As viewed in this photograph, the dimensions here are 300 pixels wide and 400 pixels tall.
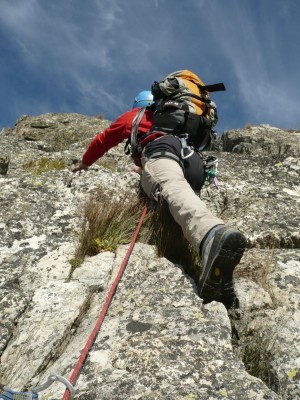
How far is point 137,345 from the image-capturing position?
11.4ft

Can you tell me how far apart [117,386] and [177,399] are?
46 cm

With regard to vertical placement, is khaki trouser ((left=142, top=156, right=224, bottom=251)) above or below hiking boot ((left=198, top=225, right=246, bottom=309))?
above

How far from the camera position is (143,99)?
7.64 metres

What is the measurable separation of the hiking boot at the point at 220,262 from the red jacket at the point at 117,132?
255 centimetres

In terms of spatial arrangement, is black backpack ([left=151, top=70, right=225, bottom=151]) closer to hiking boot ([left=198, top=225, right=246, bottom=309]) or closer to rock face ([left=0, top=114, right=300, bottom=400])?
rock face ([left=0, top=114, right=300, bottom=400])

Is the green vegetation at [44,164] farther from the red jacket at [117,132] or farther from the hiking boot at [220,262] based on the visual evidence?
the hiking boot at [220,262]

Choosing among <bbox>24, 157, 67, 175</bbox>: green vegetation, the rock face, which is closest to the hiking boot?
the rock face

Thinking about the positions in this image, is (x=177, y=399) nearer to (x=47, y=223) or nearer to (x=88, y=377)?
(x=88, y=377)

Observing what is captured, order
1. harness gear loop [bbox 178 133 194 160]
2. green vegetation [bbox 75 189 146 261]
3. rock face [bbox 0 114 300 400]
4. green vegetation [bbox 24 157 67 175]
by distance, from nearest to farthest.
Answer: rock face [bbox 0 114 300 400]
green vegetation [bbox 75 189 146 261]
harness gear loop [bbox 178 133 194 160]
green vegetation [bbox 24 157 67 175]

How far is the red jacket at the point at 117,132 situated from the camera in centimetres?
612

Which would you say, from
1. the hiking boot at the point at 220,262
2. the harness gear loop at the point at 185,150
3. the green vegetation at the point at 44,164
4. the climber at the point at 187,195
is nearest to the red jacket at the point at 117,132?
the climber at the point at 187,195

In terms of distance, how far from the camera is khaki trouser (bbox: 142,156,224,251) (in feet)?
14.3

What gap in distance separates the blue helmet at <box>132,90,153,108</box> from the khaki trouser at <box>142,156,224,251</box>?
7.06 feet

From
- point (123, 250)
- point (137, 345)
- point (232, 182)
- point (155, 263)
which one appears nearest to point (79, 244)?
point (123, 250)
